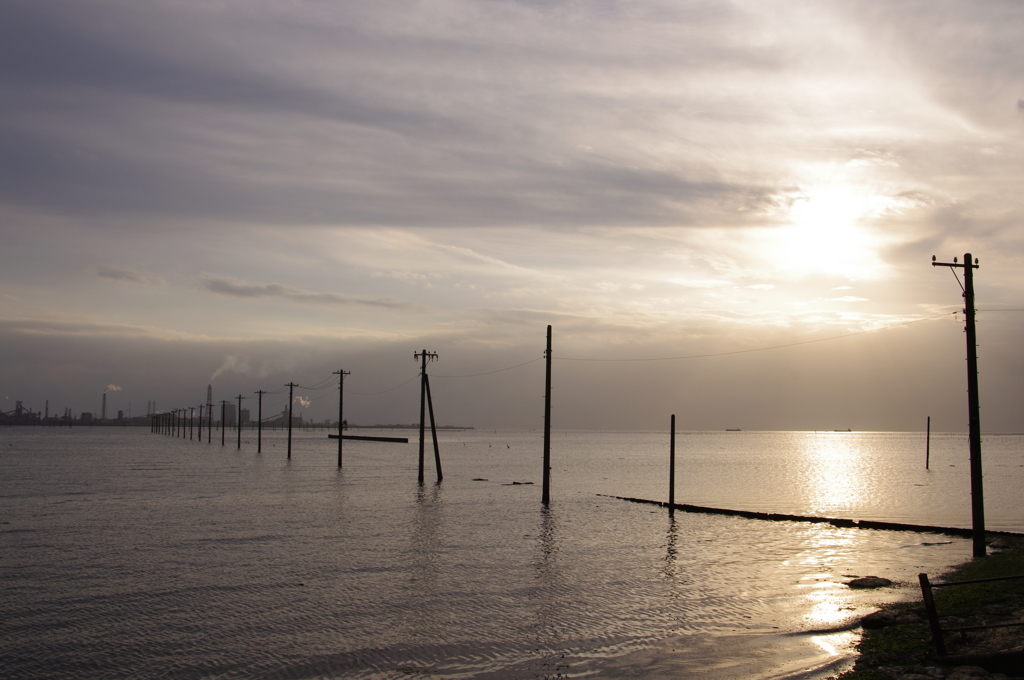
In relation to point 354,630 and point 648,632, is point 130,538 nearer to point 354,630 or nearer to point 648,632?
point 354,630

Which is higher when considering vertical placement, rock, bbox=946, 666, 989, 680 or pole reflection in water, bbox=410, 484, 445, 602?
rock, bbox=946, 666, 989, 680

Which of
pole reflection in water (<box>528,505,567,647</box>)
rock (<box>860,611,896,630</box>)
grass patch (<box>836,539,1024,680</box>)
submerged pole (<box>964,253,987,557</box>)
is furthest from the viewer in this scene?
submerged pole (<box>964,253,987,557</box>)

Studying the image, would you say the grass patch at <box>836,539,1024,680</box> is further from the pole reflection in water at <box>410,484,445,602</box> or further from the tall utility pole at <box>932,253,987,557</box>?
the pole reflection in water at <box>410,484,445,602</box>

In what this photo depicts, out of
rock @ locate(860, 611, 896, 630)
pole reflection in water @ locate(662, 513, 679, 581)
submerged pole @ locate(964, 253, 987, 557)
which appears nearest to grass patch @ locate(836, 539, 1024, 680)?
rock @ locate(860, 611, 896, 630)

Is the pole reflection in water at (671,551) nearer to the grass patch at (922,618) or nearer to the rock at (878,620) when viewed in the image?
the grass patch at (922,618)

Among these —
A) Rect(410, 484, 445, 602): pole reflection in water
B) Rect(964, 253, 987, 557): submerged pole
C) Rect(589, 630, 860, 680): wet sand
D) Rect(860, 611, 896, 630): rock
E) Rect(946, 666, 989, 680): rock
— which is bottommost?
Rect(410, 484, 445, 602): pole reflection in water

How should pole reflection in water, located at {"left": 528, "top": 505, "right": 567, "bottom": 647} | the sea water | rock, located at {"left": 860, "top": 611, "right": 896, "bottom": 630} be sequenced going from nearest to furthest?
1. the sea water
2. rock, located at {"left": 860, "top": 611, "right": 896, "bottom": 630}
3. pole reflection in water, located at {"left": 528, "top": 505, "right": 567, "bottom": 647}

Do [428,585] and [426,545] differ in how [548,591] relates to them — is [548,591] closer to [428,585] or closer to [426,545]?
[428,585]

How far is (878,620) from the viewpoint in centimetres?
1600

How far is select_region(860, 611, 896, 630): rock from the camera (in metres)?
15.8

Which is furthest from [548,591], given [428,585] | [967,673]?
[967,673]

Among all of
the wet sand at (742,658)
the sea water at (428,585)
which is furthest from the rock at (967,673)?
the sea water at (428,585)

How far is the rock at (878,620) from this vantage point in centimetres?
1584

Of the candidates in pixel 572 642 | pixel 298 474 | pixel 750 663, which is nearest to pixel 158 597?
pixel 572 642
